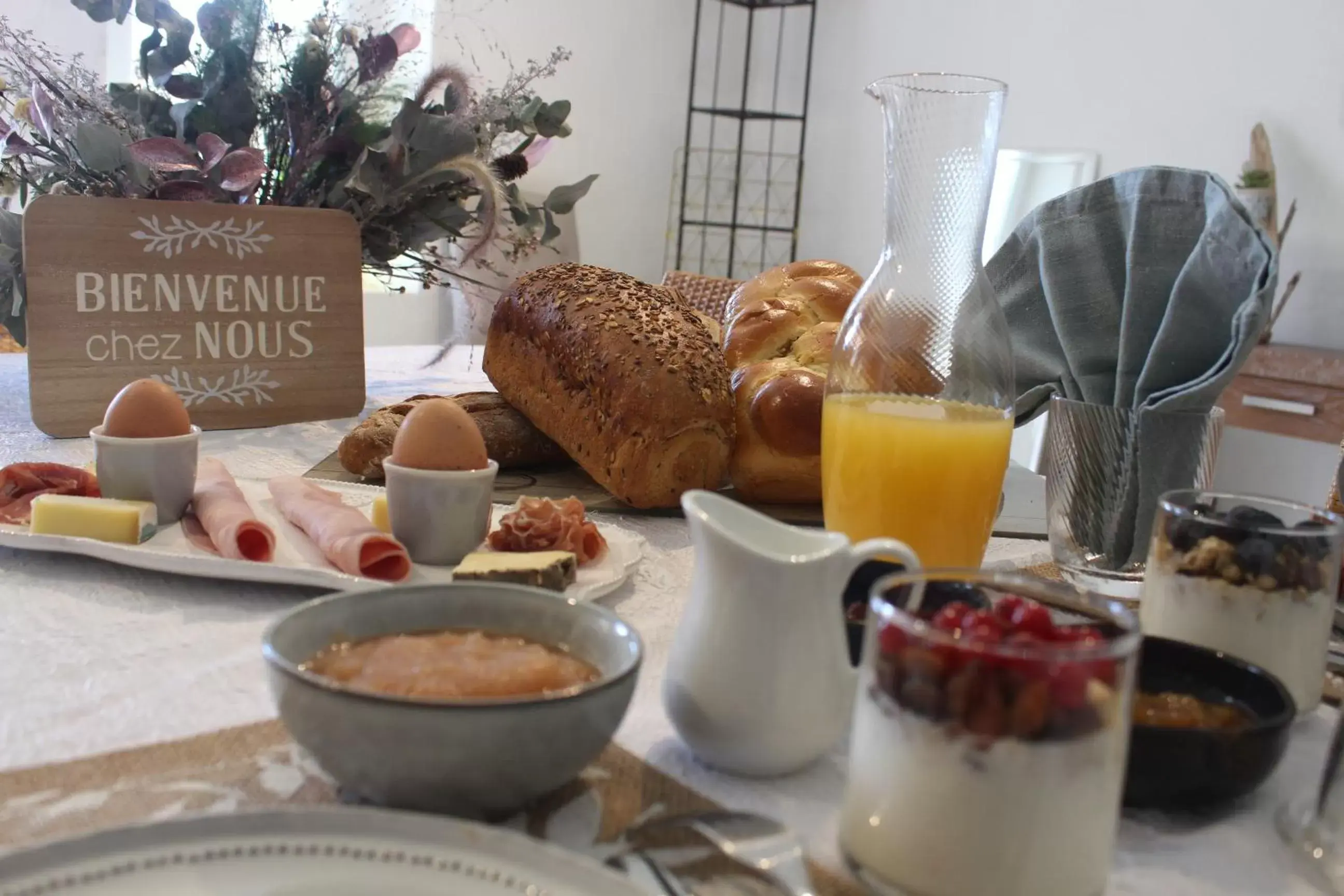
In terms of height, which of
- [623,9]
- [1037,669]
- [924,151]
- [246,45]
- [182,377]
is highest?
[623,9]

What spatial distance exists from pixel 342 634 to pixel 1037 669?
0.39 meters

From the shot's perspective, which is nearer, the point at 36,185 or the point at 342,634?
the point at 342,634

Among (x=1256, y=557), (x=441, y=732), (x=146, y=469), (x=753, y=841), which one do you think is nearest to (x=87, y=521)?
(x=146, y=469)

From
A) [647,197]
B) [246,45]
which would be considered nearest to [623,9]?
[647,197]

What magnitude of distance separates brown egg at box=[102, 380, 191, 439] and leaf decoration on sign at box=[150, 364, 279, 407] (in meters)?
0.57

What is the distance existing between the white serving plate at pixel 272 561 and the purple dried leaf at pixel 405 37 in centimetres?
101

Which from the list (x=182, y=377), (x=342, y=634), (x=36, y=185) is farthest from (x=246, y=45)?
(x=342, y=634)

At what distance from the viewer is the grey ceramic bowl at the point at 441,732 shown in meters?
0.53

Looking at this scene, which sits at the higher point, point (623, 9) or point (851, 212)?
point (623, 9)

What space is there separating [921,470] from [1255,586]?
290 millimetres

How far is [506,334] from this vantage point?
5.46ft

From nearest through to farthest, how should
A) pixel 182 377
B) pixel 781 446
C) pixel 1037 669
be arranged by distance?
pixel 1037 669 < pixel 781 446 < pixel 182 377

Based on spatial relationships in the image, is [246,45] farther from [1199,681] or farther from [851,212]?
[851,212]

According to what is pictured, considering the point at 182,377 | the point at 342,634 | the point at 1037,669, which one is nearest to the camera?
the point at 1037,669
